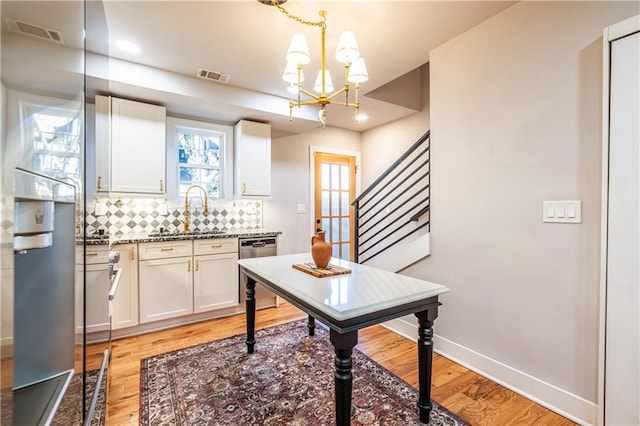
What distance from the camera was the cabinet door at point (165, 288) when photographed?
2740 millimetres

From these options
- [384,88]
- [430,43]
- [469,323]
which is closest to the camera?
[469,323]

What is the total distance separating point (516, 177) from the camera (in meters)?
1.87

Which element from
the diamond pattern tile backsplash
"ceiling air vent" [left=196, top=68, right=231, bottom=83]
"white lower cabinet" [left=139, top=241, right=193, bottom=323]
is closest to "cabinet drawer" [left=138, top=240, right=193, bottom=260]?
"white lower cabinet" [left=139, top=241, right=193, bottom=323]

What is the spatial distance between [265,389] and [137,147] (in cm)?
255

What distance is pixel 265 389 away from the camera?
188 centimetres

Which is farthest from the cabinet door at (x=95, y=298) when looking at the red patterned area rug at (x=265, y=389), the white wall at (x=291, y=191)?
the white wall at (x=291, y=191)

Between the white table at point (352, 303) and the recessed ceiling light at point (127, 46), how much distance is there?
2071 millimetres

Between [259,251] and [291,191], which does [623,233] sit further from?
[291,191]

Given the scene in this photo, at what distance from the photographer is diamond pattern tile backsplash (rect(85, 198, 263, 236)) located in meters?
3.05

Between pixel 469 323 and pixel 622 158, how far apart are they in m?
1.40

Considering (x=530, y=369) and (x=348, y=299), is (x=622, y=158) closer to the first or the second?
(x=530, y=369)

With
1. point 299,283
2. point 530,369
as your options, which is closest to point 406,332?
point 530,369

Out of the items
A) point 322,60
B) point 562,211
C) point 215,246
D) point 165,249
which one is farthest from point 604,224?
point 165,249

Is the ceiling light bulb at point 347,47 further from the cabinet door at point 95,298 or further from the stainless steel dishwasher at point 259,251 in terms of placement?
the stainless steel dishwasher at point 259,251
